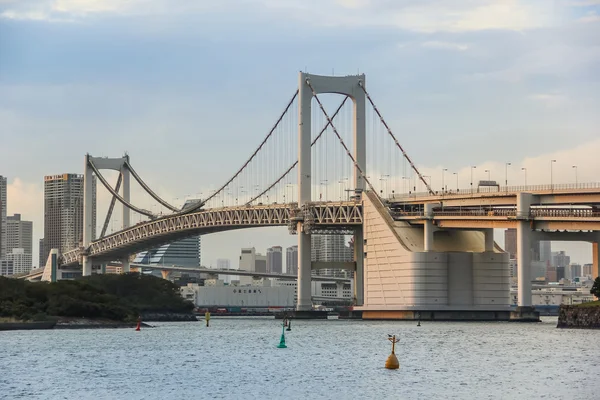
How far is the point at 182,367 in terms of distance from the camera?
56281 mm

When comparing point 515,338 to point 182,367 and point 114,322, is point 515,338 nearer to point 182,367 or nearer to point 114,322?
point 182,367

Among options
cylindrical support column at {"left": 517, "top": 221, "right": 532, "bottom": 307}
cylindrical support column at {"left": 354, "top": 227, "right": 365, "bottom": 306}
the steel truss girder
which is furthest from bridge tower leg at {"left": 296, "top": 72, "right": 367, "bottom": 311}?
cylindrical support column at {"left": 517, "top": 221, "right": 532, "bottom": 307}

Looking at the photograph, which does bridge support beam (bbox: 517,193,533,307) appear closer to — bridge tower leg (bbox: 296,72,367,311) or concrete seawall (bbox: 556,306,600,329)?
concrete seawall (bbox: 556,306,600,329)

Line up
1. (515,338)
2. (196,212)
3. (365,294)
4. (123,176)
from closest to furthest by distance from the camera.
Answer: (515,338)
(365,294)
(196,212)
(123,176)

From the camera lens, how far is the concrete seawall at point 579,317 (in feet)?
257

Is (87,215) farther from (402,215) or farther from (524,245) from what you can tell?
(524,245)

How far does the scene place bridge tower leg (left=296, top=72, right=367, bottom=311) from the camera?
110 metres

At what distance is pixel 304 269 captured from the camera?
110938 mm

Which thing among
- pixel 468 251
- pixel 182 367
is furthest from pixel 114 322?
pixel 182 367

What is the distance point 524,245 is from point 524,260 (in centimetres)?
120

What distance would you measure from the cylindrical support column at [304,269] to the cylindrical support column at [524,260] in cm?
2310

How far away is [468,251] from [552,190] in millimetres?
14389

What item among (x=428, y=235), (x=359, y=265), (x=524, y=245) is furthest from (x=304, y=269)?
(x=524, y=245)

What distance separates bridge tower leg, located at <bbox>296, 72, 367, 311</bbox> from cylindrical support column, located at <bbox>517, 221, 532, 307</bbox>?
785 inches
